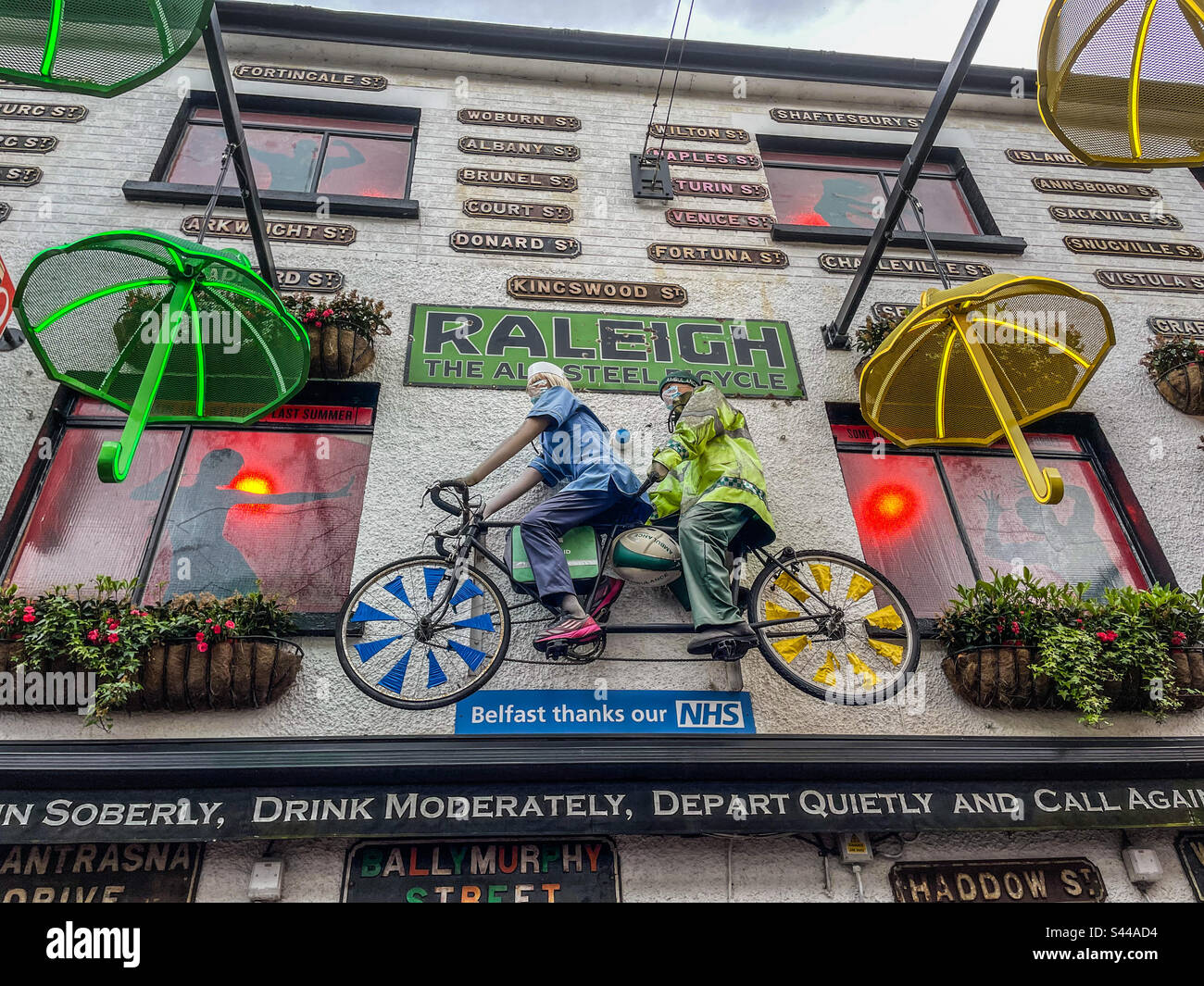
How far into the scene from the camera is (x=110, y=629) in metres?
5.30

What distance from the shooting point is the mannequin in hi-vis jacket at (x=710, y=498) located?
5.54 meters

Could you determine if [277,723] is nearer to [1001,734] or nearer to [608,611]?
[608,611]

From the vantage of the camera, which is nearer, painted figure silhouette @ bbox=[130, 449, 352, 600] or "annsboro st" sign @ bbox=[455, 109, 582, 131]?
painted figure silhouette @ bbox=[130, 449, 352, 600]

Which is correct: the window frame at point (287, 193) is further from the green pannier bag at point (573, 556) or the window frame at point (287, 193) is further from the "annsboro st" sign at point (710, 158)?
the green pannier bag at point (573, 556)

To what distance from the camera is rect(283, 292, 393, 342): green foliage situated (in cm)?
735

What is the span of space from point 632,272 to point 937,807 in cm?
581

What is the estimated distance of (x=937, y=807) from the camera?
5.29m

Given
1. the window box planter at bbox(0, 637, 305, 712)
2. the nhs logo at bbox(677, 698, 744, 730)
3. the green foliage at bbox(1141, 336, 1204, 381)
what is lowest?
the nhs logo at bbox(677, 698, 744, 730)

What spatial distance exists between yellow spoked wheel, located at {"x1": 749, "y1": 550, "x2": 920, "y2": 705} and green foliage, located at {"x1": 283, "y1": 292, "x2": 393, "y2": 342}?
4.13 m

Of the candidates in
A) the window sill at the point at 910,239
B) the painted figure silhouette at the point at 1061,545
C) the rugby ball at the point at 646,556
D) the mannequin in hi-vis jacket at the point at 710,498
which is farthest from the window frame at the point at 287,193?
the painted figure silhouette at the point at 1061,545

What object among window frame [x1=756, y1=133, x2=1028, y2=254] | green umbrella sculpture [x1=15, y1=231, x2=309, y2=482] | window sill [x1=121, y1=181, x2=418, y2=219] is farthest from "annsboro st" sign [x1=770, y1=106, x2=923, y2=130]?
green umbrella sculpture [x1=15, y1=231, x2=309, y2=482]

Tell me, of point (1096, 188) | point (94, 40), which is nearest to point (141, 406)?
point (94, 40)

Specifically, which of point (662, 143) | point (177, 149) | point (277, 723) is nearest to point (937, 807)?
point (277, 723)

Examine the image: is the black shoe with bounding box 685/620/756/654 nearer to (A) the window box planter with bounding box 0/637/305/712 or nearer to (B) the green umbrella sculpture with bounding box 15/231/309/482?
(A) the window box planter with bounding box 0/637/305/712
